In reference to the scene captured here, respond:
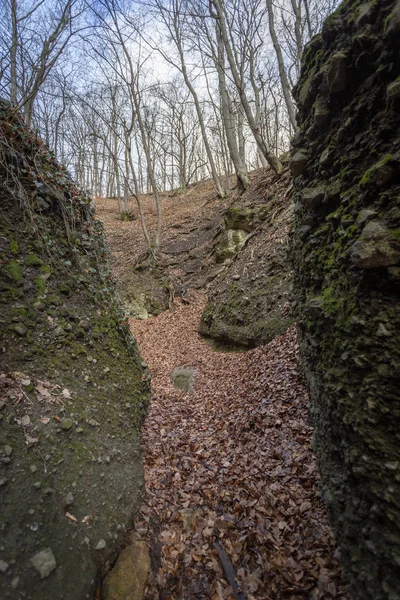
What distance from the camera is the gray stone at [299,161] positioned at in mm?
4020

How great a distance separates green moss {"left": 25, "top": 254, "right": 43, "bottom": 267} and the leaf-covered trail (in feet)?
10.3

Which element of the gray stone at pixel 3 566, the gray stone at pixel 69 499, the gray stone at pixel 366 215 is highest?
the gray stone at pixel 366 215

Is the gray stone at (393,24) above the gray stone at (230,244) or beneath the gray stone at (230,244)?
above

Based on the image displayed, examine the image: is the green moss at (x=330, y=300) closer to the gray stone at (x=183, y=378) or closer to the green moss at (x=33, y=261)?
the green moss at (x=33, y=261)

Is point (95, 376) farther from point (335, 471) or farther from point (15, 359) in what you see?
point (335, 471)

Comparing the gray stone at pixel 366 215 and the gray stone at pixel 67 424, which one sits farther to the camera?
the gray stone at pixel 67 424

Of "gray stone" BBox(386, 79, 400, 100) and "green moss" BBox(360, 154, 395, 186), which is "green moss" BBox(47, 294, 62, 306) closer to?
"green moss" BBox(360, 154, 395, 186)

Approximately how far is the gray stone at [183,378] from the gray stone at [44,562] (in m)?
4.48

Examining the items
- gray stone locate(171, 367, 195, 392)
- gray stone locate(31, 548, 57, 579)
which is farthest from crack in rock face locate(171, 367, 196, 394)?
gray stone locate(31, 548, 57, 579)

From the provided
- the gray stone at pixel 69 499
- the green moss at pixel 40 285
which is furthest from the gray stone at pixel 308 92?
the gray stone at pixel 69 499

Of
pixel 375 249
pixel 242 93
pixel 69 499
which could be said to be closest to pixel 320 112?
pixel 375 249

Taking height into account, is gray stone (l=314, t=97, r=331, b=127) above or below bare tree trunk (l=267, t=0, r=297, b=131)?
below

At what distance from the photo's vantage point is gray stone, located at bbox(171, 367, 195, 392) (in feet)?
22.9

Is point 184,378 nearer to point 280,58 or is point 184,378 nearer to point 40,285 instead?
point 40,285
